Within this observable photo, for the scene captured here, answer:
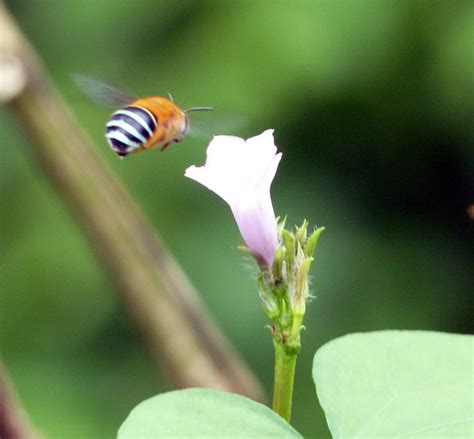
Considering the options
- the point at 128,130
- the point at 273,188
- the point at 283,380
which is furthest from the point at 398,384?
the point at 273,188

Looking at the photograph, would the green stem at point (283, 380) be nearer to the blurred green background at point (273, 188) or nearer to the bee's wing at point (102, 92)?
the bee's wing at point (102, 92)

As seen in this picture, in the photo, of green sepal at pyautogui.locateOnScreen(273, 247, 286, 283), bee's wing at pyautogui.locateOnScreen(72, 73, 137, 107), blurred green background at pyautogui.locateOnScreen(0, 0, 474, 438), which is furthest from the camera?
blurred green background at pyautogui.locateOnScreen(0, 0, 474, 438)

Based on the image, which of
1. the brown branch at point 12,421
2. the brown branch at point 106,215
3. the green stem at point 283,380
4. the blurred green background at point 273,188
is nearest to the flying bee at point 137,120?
the brown branch at point 106,215

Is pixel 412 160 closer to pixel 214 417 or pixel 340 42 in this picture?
pixel 340 42

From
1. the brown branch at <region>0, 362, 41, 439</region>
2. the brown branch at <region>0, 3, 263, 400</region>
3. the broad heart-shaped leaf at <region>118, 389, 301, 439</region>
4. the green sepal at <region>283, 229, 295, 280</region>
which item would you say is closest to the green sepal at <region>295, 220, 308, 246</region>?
the green sepal at <region>283, 229, 295, 280</region>

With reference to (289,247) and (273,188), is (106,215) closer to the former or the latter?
(289,247)

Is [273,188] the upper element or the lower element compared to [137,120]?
lower

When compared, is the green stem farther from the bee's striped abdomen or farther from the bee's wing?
the bee's wing
